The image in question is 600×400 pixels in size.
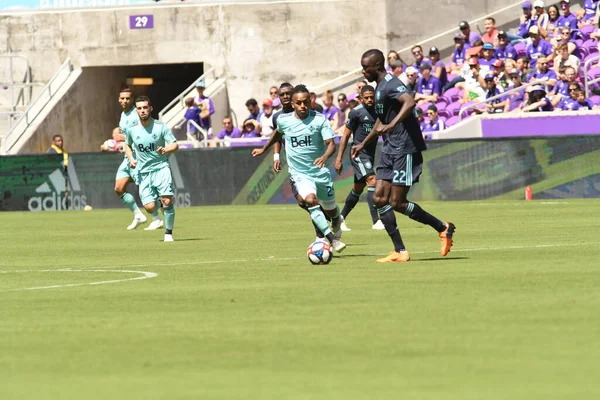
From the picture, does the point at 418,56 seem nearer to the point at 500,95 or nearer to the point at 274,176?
the point at 500,95

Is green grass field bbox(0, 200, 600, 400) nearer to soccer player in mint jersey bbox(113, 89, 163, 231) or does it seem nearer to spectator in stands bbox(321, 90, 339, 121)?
soccer player in mint jersey bbox(113, 89, 163, 231)

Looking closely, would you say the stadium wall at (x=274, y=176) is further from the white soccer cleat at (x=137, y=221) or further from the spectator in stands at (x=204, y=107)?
the white soccer cleat at (x=137, y=221)

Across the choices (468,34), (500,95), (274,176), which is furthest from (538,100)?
(274,176)

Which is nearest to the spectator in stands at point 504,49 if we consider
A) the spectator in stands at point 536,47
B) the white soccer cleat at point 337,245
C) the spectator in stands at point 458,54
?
the spectator in stands at point 536,47

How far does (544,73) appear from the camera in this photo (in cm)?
3528

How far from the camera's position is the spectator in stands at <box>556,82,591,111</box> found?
34250mm

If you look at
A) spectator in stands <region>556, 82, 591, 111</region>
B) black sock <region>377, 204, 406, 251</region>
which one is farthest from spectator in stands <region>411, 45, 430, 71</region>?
black sock <region>377, 204, 406, 251</region>

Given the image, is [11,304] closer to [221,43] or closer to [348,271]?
[348,271]

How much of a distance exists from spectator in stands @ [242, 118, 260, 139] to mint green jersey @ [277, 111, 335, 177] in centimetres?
2194

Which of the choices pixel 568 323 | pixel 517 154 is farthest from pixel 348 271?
pixel 517 154

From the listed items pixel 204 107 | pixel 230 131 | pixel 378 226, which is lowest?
pixel 378 226

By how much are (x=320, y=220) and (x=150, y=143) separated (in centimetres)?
739

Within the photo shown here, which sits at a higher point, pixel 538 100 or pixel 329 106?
pixel 329 106

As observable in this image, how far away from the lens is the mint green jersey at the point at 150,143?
76.9ft
